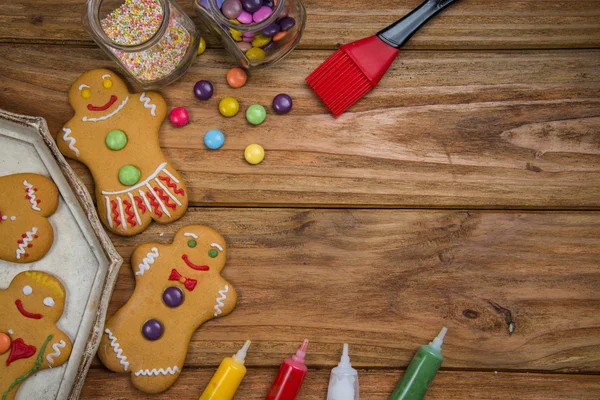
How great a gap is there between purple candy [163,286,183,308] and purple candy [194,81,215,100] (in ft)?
0.94

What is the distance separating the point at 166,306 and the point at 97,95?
327 millimetres

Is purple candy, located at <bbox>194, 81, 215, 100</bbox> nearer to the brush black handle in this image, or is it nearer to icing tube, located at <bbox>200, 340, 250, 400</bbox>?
the brush black handle

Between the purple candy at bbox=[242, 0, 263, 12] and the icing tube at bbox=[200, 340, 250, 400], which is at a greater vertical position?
the purple candy at bbox=[242, 0, 263, 12]

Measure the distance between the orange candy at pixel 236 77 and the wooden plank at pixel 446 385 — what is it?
0.43 m

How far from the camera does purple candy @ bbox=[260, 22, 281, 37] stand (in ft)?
2.68

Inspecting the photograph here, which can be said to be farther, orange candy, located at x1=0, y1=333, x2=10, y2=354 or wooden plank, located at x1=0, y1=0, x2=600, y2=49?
wooden plank, located at x1=0, y1=0, x2=600, y2=49

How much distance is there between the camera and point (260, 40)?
2.73 ft

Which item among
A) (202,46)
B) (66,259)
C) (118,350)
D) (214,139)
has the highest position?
(202,46)

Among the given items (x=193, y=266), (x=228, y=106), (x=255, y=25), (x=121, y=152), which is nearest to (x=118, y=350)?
(x=193, y=266)

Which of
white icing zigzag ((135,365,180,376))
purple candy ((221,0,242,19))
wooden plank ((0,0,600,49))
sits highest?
purple candy ((221,0,242,19))

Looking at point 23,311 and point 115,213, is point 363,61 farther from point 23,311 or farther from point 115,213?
point 23,311

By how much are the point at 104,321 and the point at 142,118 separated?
0.30 metres

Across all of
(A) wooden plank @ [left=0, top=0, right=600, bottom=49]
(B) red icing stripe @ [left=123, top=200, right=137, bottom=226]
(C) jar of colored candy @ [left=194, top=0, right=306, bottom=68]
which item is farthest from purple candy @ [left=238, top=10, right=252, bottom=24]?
(B) red icing stripe @ [left=123, top=200, right=137, bottom=226]

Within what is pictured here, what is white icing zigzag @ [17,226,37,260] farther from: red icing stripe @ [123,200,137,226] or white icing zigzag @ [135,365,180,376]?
white icing zigzag @ [135,365,180,376]
